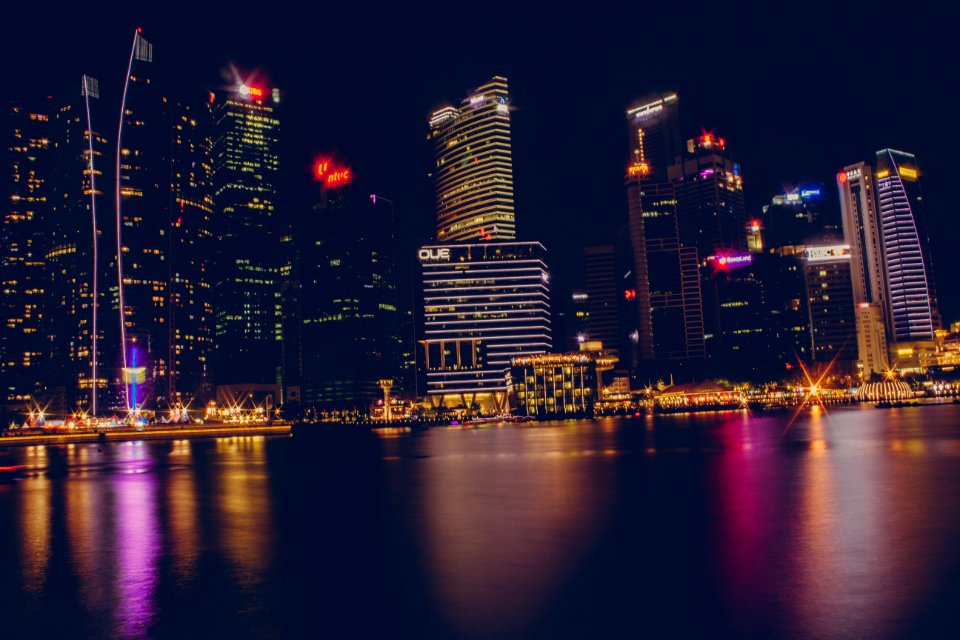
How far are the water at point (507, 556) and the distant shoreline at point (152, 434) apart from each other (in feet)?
374

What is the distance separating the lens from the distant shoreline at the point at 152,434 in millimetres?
143500

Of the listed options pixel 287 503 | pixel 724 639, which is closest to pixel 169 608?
pixel 724 639

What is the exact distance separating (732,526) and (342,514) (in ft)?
50.0

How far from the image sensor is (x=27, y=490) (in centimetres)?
4619

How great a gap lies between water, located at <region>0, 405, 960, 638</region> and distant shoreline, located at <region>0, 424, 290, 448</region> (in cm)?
11396

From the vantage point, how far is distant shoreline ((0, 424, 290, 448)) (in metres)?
144

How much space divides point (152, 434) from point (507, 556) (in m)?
153

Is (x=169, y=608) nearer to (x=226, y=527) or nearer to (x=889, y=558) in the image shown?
(x=226, y=527)

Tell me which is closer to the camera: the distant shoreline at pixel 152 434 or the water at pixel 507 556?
the water at pixel 507 556

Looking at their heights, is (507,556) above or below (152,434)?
above

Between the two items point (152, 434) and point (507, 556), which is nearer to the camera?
point (507, 556)

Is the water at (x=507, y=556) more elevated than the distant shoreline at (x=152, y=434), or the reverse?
the water at (x=507, y=556)

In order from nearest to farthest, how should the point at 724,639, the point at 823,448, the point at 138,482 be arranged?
1. the point at 724,639
2. the point at 138,482
3. the point at 823,448

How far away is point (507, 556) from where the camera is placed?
20.9 meters
